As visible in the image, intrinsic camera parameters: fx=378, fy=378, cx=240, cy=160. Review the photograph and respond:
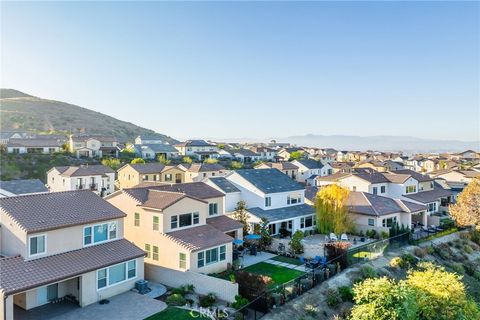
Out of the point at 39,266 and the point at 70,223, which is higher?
the point at 70,223

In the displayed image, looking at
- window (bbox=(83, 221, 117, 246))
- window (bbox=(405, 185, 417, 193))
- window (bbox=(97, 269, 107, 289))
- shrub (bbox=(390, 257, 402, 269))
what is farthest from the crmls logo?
window (bbox=(405, 185, 417, 193))

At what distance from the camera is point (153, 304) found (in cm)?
2372

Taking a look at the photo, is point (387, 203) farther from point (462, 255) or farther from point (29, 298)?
point (29, 298)

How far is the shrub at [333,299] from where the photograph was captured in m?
26.6

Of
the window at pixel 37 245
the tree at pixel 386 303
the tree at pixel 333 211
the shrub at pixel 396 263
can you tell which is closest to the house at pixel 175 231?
the window at pixel 37 245

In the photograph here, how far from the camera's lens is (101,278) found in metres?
24.3

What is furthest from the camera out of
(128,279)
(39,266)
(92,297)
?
(128,279)

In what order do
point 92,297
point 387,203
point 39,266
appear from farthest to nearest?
point 387,203 < point 92,297 < point 39,266

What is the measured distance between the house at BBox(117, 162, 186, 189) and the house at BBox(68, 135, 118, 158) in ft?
91.0

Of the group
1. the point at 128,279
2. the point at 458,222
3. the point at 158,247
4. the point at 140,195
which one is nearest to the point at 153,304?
the point at 128,279

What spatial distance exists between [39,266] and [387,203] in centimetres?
3850

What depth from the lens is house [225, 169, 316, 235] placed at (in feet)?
136

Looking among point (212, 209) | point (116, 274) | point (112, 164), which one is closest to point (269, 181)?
point (212, 209)

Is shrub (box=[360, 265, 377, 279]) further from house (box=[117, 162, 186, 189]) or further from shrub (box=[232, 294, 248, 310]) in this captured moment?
house (box=[117, 162, 186, 189])
